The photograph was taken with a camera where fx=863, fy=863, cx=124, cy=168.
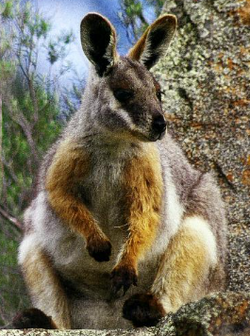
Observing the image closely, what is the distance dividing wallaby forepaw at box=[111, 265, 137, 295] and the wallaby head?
34.2 inches

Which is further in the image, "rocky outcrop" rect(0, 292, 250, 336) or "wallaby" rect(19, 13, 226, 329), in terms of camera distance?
"wallaby" rect(19, 13, 226, 329)

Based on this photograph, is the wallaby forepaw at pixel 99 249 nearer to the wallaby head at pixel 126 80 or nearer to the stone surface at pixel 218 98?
the wallaby head at pixel 126 80

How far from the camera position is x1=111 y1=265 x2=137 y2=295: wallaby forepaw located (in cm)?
562

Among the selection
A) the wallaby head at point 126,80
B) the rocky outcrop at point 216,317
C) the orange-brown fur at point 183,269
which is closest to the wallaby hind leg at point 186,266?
the orange-brown fur at point 183,269

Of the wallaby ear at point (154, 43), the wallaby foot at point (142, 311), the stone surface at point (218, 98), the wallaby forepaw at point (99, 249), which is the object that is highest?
the wallaby ear at point (154, 43)

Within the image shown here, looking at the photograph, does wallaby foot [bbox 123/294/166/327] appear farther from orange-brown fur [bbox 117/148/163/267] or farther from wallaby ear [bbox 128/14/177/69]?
wallaby ear [bbox 128/14/177/69]

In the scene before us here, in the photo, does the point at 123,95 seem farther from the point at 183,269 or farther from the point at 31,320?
the point at 31,320

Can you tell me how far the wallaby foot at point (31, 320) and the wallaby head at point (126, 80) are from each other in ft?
4.38

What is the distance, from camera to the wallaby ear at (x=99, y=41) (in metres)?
5.89

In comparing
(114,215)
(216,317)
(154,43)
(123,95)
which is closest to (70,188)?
(114,215)

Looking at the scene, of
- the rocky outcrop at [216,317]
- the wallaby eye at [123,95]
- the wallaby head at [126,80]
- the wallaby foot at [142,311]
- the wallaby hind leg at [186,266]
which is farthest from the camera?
the wallaby hind leg at [186,266]

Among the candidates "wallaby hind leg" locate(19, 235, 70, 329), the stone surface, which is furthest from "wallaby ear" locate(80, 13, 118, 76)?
the stone surface

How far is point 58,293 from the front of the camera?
6277 mm

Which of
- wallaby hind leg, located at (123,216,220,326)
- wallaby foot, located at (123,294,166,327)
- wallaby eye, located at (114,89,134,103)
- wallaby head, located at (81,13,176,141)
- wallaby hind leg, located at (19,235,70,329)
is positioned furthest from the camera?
wallaby hind leg, located at (19,235,70,329)
